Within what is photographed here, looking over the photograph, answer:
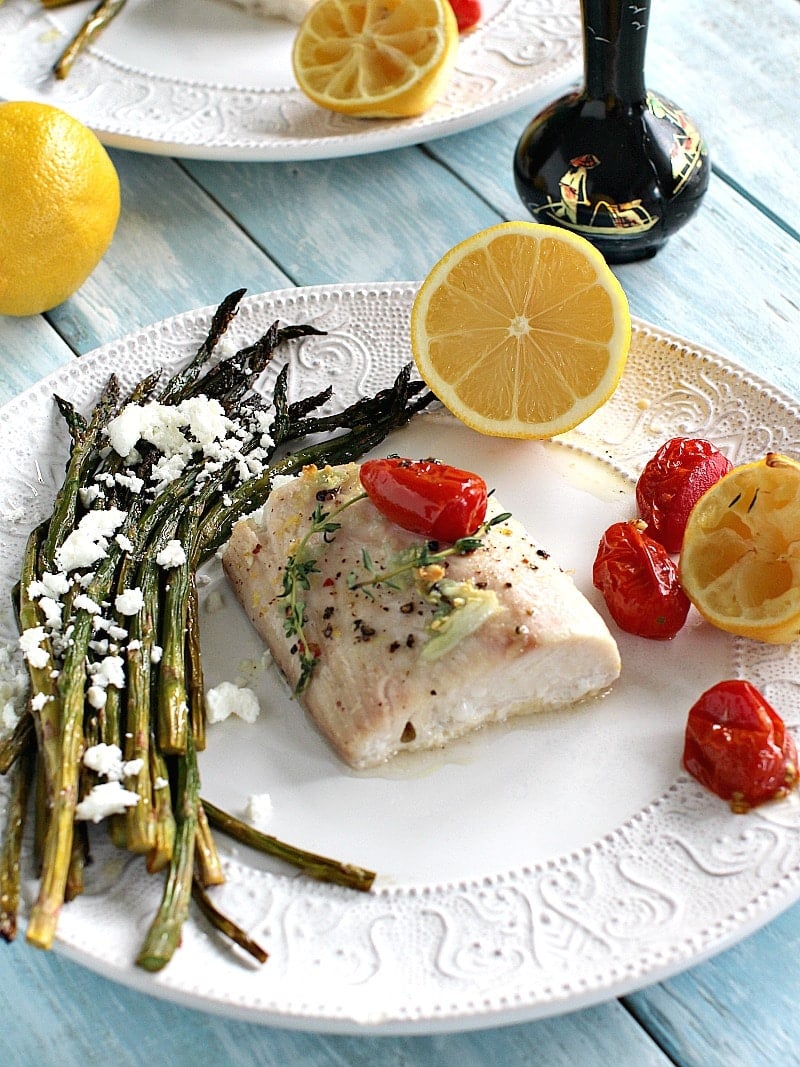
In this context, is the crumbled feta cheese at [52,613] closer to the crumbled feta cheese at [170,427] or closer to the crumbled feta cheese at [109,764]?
the crumbled feta cheese at [109,764]

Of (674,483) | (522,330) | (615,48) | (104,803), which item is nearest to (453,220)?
(615,48)

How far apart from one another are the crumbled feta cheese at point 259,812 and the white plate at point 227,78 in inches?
114

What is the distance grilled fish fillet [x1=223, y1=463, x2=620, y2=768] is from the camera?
3.21m

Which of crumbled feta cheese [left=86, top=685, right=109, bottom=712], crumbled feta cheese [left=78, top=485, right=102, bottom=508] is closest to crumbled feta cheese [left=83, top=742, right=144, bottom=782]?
crumbled feta cheese [left=86, top=685, right=109, bottom=712]

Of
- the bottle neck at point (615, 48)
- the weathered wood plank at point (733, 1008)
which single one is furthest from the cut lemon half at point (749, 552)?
the bottle neck at point (615, 48)

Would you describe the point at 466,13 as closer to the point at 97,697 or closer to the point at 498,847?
the point at 97,697

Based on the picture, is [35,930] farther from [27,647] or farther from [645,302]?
[645,302]

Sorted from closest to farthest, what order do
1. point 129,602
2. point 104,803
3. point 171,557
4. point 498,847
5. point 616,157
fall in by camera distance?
point 104,803
point 498,847
point 129,602
point 171,557
point 616,157

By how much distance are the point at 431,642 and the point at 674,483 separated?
1.01 m

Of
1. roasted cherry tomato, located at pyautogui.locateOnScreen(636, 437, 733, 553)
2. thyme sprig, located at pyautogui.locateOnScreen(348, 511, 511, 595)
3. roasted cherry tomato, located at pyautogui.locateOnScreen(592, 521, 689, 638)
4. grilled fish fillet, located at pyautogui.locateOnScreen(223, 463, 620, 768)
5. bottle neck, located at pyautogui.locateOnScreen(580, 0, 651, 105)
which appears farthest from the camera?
bottle neck, located at pyautogui.locateOnScreen(580, 0, 651, 105)

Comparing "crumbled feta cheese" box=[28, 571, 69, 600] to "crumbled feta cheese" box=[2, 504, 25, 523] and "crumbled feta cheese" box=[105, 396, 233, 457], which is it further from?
"crumbled feta cheese" box=[105, 396, 233, 457]

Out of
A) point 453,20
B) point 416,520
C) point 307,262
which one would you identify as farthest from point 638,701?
point 453,20

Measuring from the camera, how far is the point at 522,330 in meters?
3.93

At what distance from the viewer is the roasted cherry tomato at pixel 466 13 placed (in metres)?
5.57
